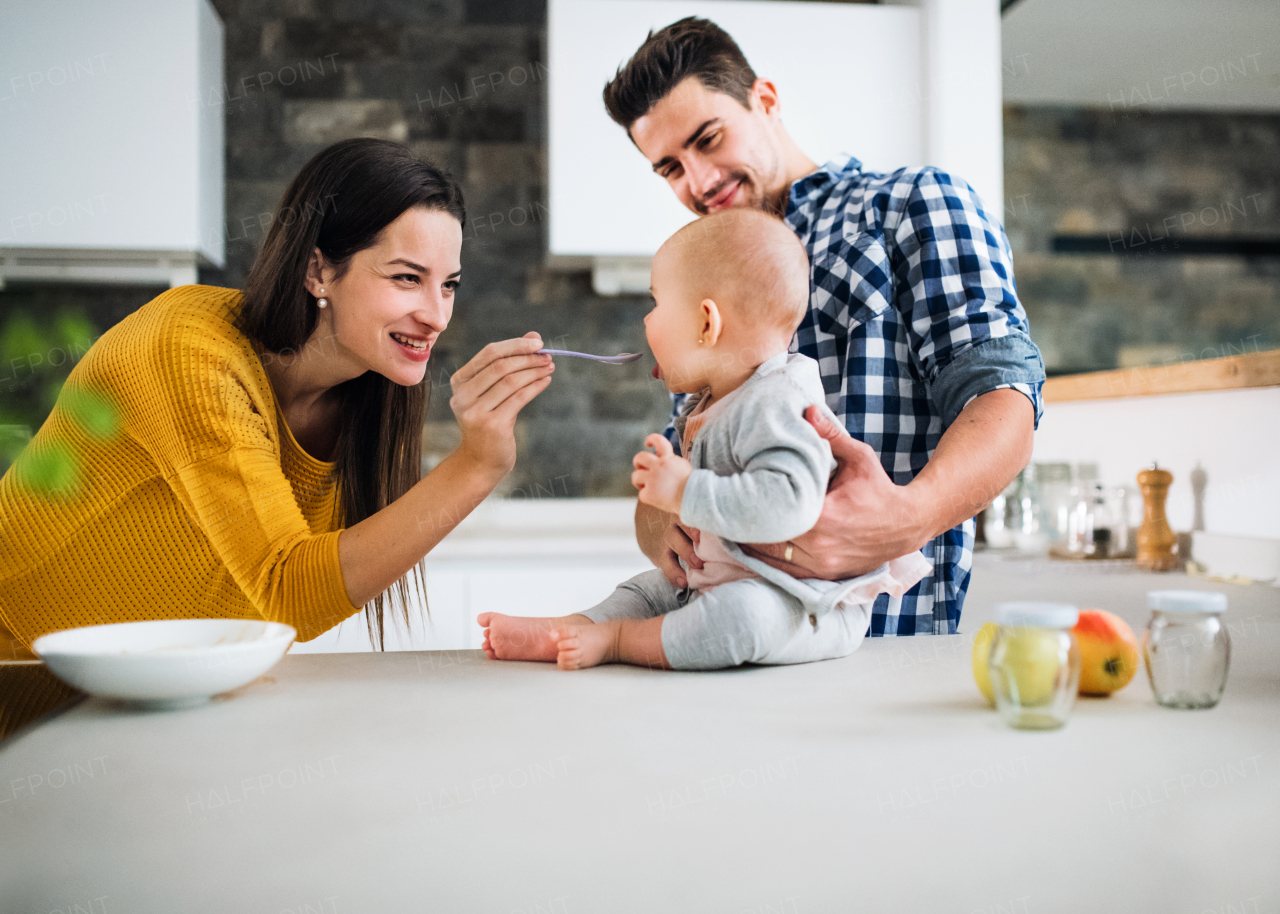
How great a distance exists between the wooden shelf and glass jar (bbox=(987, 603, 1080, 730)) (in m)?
1.23

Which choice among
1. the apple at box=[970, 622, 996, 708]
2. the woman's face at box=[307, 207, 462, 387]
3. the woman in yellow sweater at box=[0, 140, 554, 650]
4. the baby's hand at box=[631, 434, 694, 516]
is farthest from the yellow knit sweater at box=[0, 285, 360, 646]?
the apple at box=[970, 622, 996, 708]

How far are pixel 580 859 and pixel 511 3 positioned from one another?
3.07 m

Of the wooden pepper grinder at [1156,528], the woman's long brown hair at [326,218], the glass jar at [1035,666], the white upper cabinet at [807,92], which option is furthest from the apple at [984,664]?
the white upper cabinet at [807,92]

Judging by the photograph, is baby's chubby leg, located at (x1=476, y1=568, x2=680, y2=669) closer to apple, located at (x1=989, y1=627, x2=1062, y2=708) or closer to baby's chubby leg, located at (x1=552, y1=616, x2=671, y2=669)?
baby's chubby leg, located at (x1=552, y1=616, x2=671, y2=669)

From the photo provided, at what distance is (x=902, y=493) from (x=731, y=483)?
20 centimetres

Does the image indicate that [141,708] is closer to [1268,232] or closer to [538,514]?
[538,514]

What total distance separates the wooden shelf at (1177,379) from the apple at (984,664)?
1216 mm

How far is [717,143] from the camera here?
1378mm

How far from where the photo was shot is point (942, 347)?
1096 millimetres

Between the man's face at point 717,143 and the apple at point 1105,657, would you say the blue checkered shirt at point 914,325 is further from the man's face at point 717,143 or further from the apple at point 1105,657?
the apple at point 1105,657

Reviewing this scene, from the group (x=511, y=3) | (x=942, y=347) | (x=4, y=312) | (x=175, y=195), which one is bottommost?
(x=942, y=347)

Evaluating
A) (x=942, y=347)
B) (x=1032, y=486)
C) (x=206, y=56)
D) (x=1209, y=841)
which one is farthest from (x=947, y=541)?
(x=206, y=56)

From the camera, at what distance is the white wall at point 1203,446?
5.56 ft

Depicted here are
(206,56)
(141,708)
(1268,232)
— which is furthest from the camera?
(1268,232)
